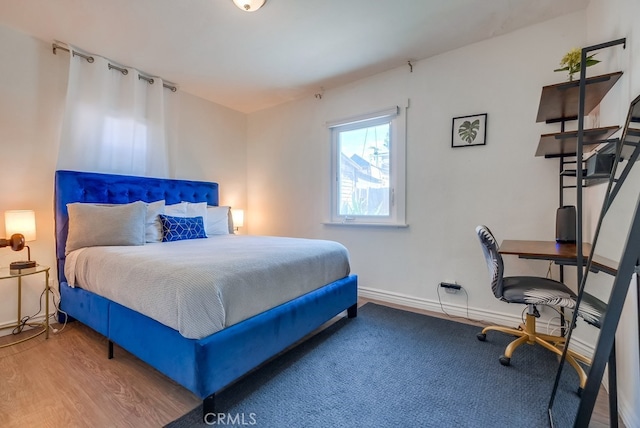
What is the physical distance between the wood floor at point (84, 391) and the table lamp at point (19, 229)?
622mm

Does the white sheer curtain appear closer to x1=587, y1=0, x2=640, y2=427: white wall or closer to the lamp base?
the lamp base

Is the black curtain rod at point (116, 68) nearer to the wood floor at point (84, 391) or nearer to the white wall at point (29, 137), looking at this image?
the white wall at point (29, 137)

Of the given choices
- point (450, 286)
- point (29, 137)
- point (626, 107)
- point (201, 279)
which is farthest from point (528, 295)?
point (29, 137)

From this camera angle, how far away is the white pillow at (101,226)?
2.37 meters

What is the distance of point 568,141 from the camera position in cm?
184

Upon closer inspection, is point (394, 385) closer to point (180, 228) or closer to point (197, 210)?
point (180, 228)

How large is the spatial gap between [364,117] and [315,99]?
0.82m

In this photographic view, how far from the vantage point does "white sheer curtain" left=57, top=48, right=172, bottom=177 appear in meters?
2.64

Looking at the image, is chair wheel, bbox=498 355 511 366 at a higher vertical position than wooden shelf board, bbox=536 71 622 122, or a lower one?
lower

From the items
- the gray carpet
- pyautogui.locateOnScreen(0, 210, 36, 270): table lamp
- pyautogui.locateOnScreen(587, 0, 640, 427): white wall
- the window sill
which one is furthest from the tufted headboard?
pyautogui.locateOnScreen(587, 0, 640, 427): white wall

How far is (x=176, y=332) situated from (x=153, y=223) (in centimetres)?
172

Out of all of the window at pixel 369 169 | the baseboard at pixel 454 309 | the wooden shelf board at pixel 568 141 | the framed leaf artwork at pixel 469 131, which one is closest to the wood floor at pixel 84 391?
the baseboard at pixel 454 309

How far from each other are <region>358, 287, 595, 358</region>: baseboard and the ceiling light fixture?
9.41 ft

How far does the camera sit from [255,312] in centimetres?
169
